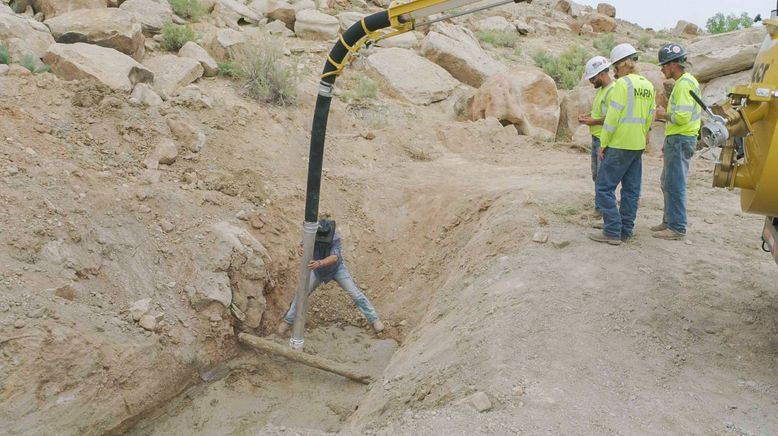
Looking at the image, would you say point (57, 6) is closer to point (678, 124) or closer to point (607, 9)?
point (678, 124)

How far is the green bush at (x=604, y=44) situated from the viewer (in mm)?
20906

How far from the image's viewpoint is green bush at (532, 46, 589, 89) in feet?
53.8

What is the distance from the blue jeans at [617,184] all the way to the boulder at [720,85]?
658 centimetres

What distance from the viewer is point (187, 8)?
39.8 ft

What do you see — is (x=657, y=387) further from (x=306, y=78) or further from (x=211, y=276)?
(x=306, y=78)

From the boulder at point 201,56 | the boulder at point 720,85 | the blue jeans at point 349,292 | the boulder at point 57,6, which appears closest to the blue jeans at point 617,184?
the blue jeans at point 349,292

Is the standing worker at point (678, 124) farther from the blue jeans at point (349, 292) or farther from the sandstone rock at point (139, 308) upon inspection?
the sandstone rock at point (139, 308)

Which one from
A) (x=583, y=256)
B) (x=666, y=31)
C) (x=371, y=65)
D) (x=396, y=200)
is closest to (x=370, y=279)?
(x=396, y=200)

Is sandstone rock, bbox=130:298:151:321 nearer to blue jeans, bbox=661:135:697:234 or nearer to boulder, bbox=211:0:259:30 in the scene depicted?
blue jeans, bbox=661:135:697:234

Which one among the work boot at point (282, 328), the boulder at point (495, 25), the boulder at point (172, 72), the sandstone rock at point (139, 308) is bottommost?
the work boot at point (282, 328)

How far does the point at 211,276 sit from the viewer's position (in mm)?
6410

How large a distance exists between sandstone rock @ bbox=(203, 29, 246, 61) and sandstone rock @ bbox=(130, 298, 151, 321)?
19.2 feet

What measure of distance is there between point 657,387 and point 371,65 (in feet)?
32.4

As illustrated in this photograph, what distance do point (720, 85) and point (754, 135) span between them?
29.3 feet
